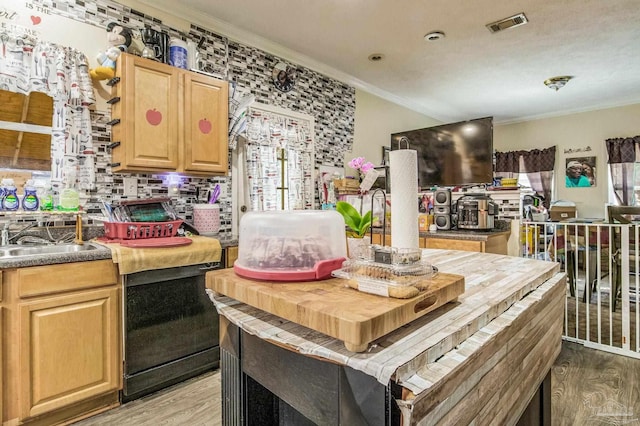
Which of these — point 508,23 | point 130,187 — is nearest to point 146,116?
point 130,187

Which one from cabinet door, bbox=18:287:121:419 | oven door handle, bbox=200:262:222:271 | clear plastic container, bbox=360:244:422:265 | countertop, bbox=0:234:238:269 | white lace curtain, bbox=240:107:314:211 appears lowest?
cabinet door, bbox=18:287:121:419

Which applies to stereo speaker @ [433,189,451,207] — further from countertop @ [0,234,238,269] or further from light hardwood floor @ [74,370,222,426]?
countertop @ [0,234,238,269]

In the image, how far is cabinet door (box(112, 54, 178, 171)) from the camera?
7.44ft

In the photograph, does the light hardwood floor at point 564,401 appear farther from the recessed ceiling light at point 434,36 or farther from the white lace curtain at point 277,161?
the recessed ceiling light at point 434,36

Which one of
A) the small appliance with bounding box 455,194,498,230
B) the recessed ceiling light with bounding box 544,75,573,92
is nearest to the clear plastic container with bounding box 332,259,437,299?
the small appliance with bounding box 455,194,498,230

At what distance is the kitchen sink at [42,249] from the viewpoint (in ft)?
6.26

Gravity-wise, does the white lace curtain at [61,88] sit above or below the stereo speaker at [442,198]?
above

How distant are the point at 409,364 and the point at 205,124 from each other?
2483mm

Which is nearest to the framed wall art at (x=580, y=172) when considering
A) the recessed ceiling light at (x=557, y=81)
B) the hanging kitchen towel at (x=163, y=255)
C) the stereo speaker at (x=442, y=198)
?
the recessed ceiling light at (x=557, y=81)

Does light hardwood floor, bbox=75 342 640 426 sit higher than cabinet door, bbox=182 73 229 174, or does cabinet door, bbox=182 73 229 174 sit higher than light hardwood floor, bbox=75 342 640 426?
cabinet door, bbox=182 73 229 174

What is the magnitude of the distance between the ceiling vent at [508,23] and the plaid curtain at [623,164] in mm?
3727

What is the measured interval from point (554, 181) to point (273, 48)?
17.4 ft

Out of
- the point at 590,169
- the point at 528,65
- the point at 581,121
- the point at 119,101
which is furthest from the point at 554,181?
the point at 119,101

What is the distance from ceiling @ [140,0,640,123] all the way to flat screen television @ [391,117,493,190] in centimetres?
65
